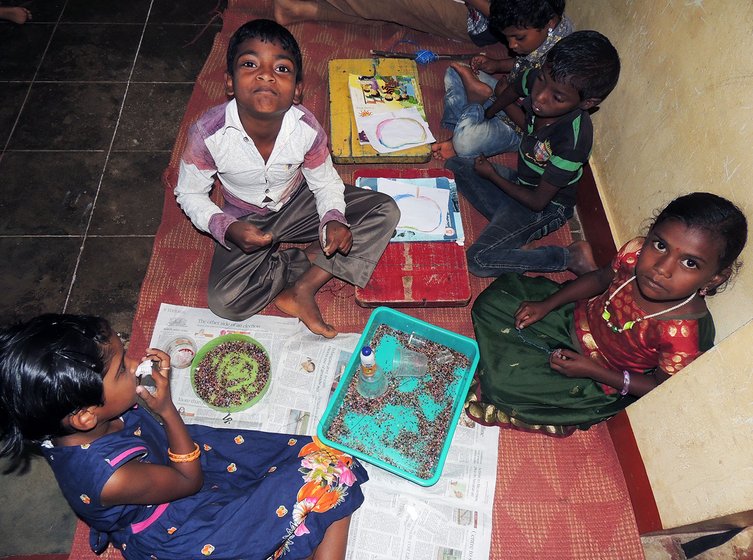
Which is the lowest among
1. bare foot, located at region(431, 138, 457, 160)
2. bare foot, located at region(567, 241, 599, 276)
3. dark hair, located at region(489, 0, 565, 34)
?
bare foot, located at region(567, 241, 599, 276)

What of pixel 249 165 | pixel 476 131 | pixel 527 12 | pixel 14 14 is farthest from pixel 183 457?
pixel 14 14

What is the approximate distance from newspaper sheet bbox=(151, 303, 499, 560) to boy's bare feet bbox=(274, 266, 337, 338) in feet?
0.16

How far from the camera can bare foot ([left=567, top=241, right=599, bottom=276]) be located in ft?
7.39

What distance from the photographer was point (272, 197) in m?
1.95

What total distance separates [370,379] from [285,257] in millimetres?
632

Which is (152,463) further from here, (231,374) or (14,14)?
(14,14)

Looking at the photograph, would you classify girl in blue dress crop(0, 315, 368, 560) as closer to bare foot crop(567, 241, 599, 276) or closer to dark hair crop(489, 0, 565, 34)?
bare foot crop(567, 241, 599, 276)

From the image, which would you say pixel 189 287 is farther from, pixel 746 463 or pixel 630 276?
pixel 746 463

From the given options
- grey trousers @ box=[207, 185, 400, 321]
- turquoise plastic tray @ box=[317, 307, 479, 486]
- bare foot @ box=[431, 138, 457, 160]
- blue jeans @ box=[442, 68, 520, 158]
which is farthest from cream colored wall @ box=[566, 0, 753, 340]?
grey trousers @ box=[207, 185, 400, 321]

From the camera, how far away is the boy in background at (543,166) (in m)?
1.89

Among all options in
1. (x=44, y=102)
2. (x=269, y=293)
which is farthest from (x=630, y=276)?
(x=44, y=102)

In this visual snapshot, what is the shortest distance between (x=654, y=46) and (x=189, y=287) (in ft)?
6.65

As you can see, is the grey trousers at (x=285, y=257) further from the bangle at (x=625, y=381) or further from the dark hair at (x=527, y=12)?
the bangle at (x=625, y=381)

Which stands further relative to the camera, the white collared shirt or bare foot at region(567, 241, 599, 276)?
bare foot at region(567, 241, 599, 276)
